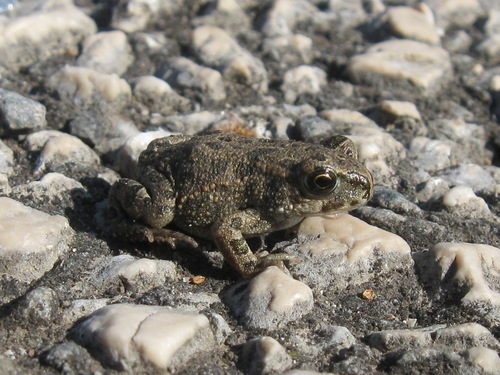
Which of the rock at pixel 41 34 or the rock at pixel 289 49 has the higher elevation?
the rock at pixel 41 34

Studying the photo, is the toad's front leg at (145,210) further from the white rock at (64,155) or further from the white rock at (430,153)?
the white rock at (430,153)

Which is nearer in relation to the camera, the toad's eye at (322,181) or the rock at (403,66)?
the toad's eye at (322,181)

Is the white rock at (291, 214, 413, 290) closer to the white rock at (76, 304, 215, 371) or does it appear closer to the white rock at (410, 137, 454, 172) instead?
the white rock at (76, 304, 215, 371)

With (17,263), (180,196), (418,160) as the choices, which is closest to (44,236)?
(17,263)

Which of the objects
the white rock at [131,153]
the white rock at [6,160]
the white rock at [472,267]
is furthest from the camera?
the white rock at [131,153]

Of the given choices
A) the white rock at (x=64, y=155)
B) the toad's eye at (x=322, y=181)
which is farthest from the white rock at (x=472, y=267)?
the white rock at (x=64, y=155)

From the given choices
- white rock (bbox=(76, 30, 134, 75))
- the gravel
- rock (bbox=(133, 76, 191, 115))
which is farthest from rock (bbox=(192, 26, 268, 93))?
white rock (bbox=(76, 30, 134, 75))
